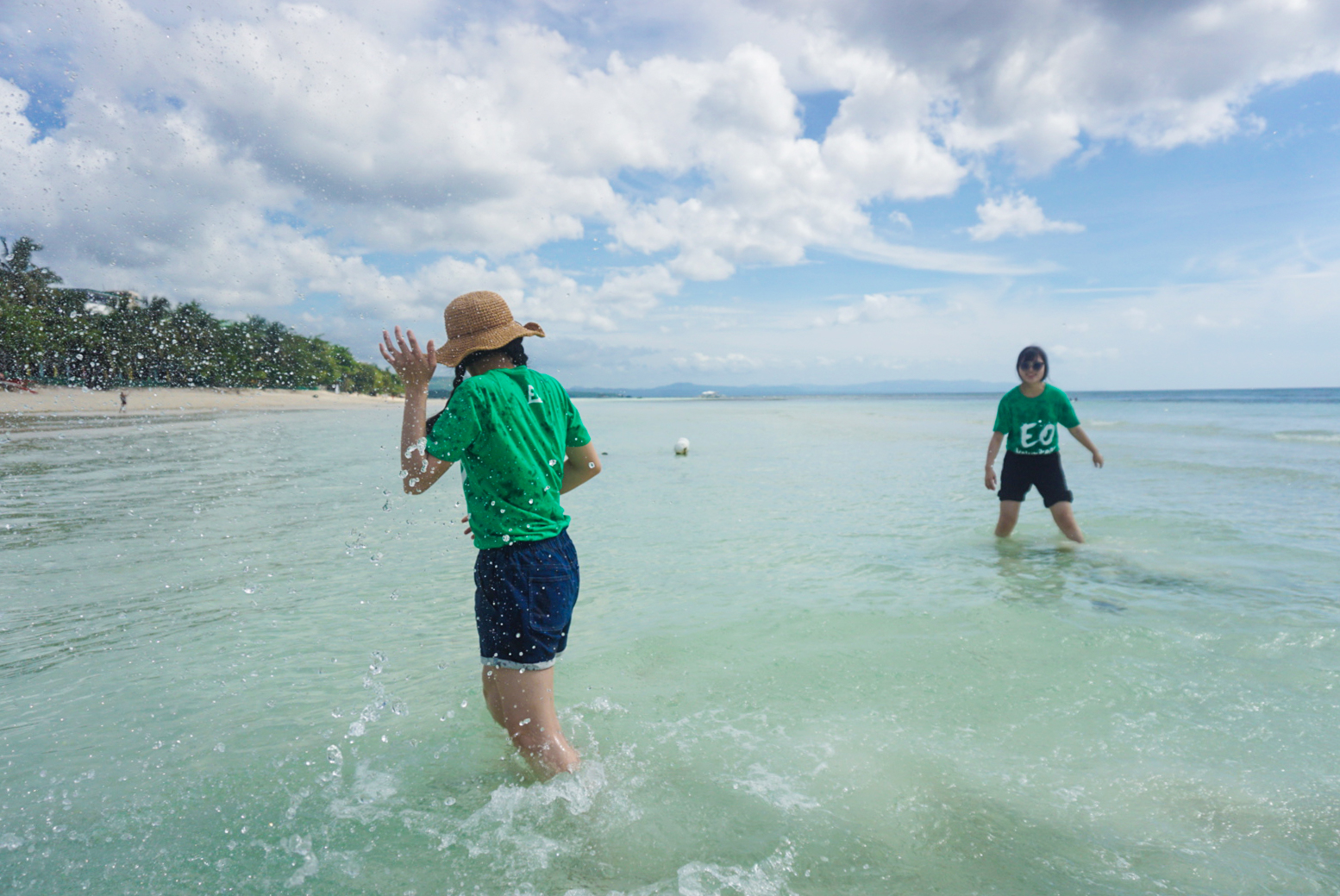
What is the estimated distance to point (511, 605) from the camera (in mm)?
2670

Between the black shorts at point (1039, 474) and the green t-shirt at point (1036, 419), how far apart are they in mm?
83

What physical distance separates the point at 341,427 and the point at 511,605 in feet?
110

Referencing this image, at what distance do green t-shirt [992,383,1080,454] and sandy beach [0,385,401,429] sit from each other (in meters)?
36.0

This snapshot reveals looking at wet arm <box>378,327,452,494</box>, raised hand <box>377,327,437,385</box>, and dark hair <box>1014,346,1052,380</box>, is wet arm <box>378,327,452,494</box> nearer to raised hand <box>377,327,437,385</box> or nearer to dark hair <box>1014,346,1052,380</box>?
raised hand <box>377,327,437,385</box>

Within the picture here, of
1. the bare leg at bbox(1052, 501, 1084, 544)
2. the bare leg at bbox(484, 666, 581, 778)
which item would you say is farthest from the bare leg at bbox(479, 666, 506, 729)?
the bare leg at bbox(1052, 501, 1084, 544)

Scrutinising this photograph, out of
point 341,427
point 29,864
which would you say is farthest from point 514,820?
point 341,427

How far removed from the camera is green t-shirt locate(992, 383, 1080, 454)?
708 centimetres

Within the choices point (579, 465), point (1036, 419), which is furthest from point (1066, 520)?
point (579, 465)

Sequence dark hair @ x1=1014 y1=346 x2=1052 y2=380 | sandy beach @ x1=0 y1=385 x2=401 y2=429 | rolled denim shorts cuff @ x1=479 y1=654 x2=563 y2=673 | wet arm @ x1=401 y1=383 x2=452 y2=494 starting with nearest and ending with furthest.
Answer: wet arm @ x1=401 y1=383 x2=452 y2=494 < rolled denim shorts cuff @ x1=479 y1=654 x2=563 y2=673 < dark hair @ x1=1014 y1=346 x2=1052 y2=380 < sandy beach @ x1=0 y1=385 x2=401 y2=429

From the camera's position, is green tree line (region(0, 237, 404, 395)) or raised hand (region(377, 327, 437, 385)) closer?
raised hand (region(377, 327, 437, 385))

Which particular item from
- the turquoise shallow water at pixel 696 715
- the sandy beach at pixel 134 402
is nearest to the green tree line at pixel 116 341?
the sandy beach at pixel 134 402

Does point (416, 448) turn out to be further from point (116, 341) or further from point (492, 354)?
point (116, 341)

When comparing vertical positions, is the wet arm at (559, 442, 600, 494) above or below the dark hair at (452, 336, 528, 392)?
below

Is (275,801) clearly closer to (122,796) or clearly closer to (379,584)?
(122,796)
